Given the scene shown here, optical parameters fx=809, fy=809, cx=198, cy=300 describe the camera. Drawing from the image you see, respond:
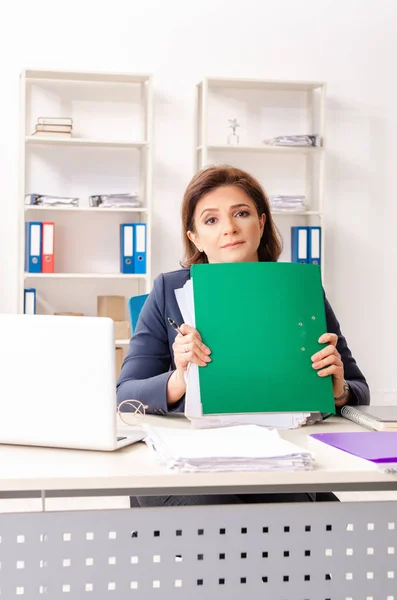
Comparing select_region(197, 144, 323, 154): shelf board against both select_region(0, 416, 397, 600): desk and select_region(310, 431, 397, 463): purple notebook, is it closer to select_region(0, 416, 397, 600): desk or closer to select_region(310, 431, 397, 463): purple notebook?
select_region(310, 431, 397, 463): purple notebook

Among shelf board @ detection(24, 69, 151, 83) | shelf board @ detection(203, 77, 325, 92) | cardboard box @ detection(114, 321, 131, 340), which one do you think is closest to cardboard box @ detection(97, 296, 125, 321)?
cardboard box @ detection(114, 321, 131, 340)

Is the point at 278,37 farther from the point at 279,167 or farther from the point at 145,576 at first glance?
the point at 145,576

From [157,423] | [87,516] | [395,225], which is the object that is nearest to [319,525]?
[87,516]

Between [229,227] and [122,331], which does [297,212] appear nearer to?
[122,331]

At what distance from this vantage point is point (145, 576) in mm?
1327

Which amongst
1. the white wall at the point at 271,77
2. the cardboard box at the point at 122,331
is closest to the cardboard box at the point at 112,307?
the cardboard box at the point at 122,331

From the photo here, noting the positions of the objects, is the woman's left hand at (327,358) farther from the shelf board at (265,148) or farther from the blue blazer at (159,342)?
the shelf board at (265,148)

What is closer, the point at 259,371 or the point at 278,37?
the point at 259,371

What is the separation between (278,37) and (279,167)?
2.69 feet

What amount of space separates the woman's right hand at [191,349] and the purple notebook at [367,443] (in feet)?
0.91

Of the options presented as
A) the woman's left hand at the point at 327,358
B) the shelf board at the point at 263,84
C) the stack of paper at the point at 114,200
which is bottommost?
the woman's left hand at the point at 327,358

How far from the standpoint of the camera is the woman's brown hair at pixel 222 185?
223cm

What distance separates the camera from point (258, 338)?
67.7 inches

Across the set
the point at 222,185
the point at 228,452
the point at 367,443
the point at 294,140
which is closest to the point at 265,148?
the point at 294,140
